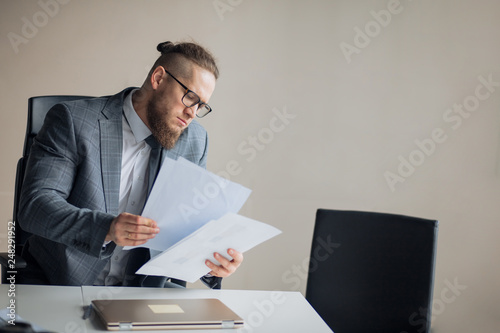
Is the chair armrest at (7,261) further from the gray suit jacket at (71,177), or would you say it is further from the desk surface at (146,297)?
the desk surface at (146,297)

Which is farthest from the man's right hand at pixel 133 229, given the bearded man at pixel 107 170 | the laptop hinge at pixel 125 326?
the laptop hinge at pixel 125 326

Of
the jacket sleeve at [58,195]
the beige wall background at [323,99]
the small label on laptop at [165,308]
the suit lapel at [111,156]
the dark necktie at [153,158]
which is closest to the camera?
the small label on laptop at [165,308]

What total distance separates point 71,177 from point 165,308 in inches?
26.9

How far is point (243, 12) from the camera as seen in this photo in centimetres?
343

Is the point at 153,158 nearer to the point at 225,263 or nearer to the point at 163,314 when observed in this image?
the point at 225,263

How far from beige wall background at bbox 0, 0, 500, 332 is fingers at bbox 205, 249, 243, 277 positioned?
1.87 m

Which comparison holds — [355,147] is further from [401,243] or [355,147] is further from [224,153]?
[401,243]

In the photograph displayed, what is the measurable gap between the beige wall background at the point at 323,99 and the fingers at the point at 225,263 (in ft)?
6.13

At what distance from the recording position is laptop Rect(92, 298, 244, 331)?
4.03ft

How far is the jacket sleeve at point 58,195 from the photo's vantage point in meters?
1.57

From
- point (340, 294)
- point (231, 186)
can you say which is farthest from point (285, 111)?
point (231, 186)

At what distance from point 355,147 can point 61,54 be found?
1.91 meters

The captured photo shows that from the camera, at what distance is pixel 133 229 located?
1.42 meters

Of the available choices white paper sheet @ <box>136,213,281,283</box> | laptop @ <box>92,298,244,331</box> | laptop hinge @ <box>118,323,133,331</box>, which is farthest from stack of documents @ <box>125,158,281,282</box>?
laptop hinge @ <box>118,323,133,331</box>
